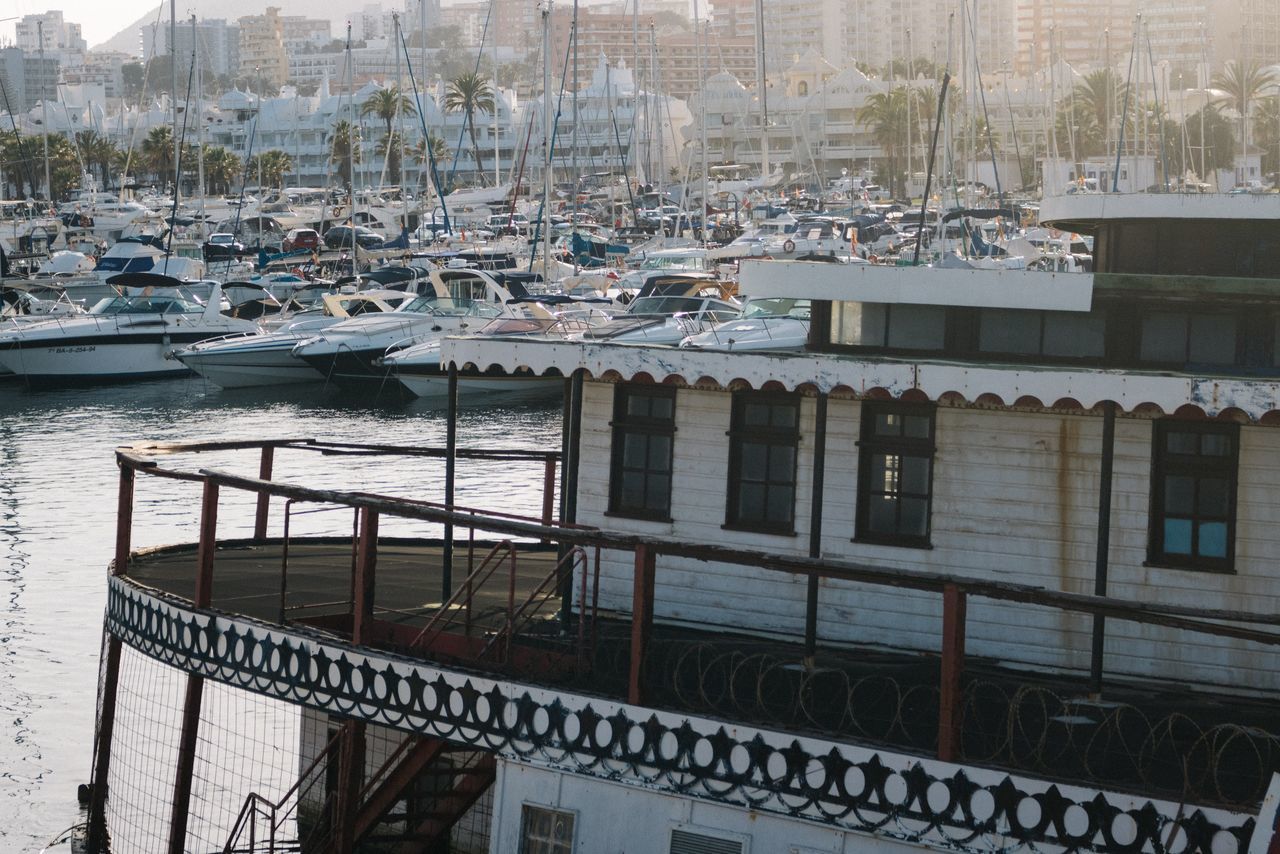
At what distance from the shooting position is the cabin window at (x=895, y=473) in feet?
44.2

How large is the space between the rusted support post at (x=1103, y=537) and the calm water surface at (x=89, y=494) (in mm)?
11987

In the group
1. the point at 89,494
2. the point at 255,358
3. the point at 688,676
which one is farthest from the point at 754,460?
the point at 255,358

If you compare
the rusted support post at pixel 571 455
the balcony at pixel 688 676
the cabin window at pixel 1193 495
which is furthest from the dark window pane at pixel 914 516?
the rusted support post at pixel 571 455

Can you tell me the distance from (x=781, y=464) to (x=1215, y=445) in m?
3.36

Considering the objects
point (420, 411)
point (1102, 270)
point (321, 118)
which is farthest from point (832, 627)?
point (321, 118)

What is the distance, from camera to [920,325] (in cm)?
1377

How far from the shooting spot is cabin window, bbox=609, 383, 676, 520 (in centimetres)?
1441

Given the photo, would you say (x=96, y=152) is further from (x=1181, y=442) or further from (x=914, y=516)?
(x=1181, y=442)

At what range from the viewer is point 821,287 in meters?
13.7

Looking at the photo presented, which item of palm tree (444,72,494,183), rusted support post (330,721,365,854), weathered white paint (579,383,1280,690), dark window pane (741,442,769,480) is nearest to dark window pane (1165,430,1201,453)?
weathered white paint (579,383,1280,690)

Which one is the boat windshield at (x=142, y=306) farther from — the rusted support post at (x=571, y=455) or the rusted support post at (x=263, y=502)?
the rusted support post at (x=571, y=455)

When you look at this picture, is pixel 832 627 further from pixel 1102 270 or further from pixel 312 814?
pixel 312 814

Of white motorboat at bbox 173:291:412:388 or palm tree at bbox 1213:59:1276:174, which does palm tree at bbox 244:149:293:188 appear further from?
white motorboat at bbox 173:291:412:388

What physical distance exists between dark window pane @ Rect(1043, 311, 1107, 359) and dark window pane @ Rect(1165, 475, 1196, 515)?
1.16 m
